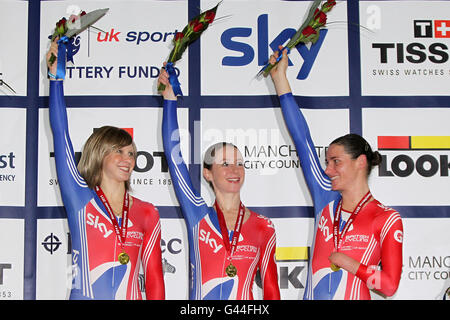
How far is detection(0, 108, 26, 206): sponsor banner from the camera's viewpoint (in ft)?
10.9

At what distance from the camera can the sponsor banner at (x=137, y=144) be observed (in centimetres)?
336

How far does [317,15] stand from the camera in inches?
116

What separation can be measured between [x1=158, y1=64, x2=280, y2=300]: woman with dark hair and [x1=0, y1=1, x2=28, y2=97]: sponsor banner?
1.06m

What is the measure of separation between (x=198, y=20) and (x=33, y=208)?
4.92ft

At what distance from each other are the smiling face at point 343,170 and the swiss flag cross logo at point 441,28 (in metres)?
1.26

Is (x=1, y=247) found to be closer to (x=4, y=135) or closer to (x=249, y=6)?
(x=4, y=135)

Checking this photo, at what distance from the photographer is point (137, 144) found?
3.38 meters

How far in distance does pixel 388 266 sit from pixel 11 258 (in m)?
2.18

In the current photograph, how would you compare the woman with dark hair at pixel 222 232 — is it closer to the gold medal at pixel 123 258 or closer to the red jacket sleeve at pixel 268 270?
the red jacket sleeve at pixel 268 270

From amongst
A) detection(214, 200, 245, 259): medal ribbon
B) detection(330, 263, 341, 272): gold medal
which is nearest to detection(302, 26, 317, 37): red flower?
detection(214, 200, 245, 259): medal ribbon

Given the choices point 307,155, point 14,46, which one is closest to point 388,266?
point 307,155

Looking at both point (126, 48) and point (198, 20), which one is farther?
point (126, 48)

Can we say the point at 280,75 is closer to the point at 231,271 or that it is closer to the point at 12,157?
the point at 231,271

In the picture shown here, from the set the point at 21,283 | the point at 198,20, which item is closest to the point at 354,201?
the point at 198,20
